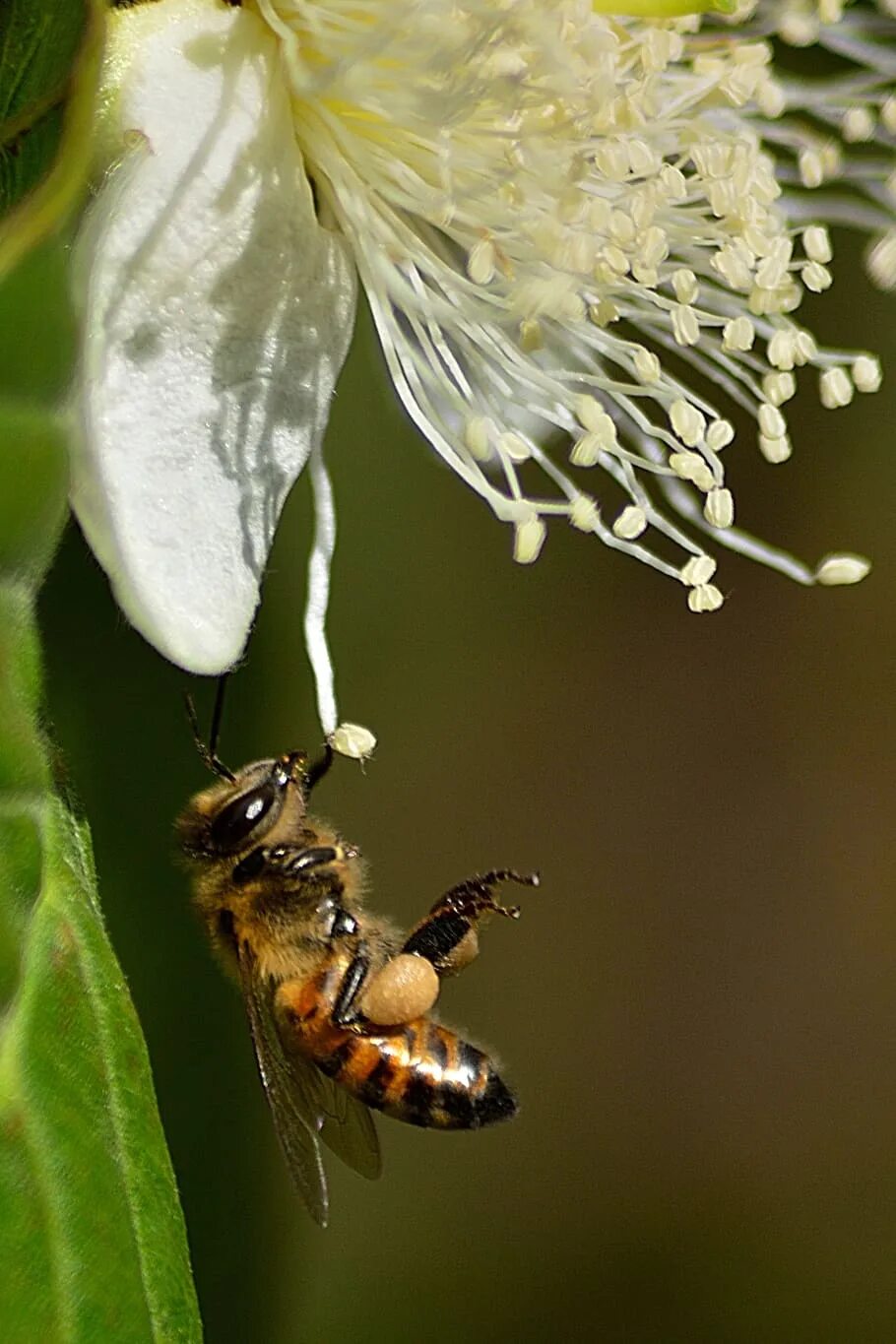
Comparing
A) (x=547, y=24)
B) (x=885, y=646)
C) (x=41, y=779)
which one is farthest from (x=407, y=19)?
(x=885, y=646)

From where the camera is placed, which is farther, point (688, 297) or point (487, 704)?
point (487, 704)

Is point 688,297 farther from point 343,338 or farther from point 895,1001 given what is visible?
point 895,1001

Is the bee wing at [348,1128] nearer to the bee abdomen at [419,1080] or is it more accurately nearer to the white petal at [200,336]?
the bee abdomen at [419,1080]

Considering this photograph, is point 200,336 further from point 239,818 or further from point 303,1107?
point 303,1107

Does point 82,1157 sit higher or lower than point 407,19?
lower

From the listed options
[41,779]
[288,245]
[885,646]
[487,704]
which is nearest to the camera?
[41,779]

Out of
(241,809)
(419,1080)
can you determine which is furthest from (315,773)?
(419,1080)

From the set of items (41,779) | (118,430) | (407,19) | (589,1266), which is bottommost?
(589,1266)

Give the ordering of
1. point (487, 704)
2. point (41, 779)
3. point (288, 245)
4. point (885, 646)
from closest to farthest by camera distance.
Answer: point (41, 779), point (288, 245), point (487, 704), point (885, 646)

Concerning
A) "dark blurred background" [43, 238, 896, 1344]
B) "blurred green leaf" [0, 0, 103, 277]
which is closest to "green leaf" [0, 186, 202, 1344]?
"blurred green leaf" [0, 0, 103, 277]
